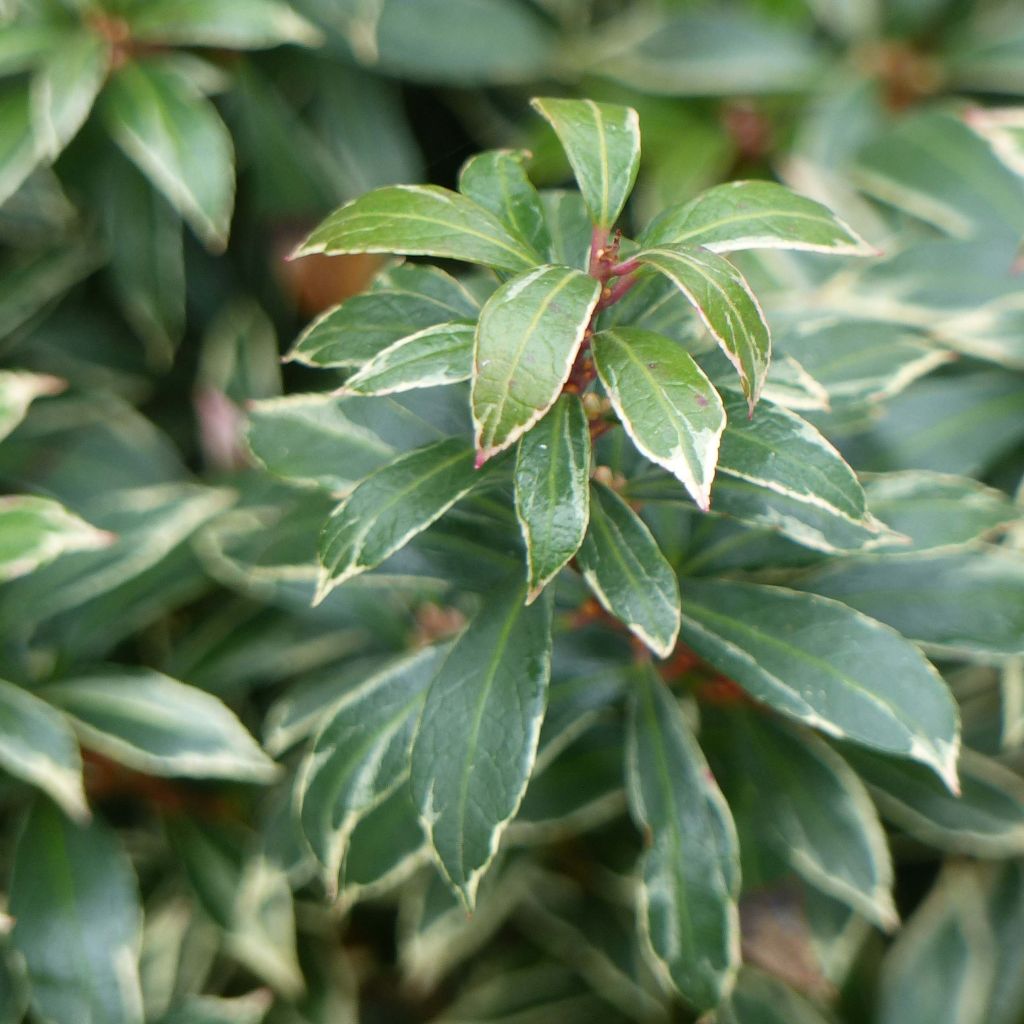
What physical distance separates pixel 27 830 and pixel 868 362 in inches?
33.8

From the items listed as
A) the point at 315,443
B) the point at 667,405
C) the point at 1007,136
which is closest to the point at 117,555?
the point at 315,443

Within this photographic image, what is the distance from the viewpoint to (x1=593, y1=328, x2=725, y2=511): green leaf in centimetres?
61

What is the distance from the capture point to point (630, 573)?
723mm

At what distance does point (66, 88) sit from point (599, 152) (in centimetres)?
56

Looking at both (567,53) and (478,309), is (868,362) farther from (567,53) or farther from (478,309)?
(567,53)

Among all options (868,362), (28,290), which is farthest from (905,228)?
(28,290)

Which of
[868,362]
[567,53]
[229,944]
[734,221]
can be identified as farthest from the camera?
[567,53]

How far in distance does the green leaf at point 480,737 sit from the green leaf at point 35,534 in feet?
1.03

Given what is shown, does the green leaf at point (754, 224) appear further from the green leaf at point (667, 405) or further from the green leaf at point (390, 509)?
the green leaf at point (390, 509)

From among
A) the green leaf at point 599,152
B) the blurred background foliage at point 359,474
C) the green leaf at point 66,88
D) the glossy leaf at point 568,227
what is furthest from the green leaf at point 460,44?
the green leaf at point 599,152

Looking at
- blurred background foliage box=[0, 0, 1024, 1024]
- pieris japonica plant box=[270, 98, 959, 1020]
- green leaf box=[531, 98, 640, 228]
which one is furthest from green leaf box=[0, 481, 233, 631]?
green leaf box=[531, 98, 640, 228]

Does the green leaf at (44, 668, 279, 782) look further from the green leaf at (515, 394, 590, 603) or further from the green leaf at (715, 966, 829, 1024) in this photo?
the green leaf at (715, 966, 829, 1024)

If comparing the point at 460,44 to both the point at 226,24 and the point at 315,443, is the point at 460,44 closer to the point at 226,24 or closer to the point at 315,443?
the point at 226,24

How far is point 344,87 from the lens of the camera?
1310 millimetres
